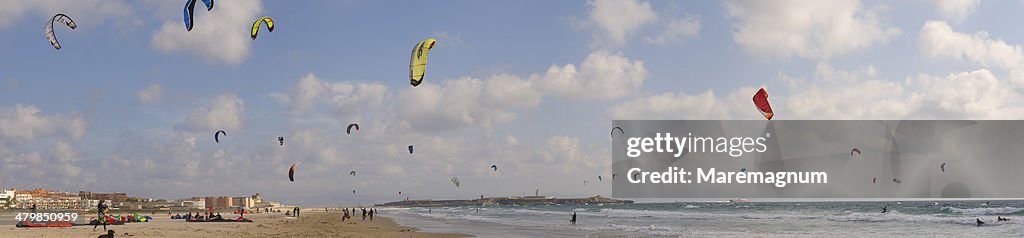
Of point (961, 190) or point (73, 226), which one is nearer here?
point (73, 226)

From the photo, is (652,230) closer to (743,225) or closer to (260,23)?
(743,225)

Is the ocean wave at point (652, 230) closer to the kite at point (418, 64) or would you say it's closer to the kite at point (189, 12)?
the kite at point (418, 64)

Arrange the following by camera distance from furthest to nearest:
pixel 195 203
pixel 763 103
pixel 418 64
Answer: pixel 195 203, pixel 763 103, pixel 418 64

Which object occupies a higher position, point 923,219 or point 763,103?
point 763,103

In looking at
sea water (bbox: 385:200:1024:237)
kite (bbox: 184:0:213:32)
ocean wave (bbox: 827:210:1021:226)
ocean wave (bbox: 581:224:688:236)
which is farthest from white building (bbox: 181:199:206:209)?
kite (bbox: 184:0:213:32)

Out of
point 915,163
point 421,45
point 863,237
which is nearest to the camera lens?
point 421,45

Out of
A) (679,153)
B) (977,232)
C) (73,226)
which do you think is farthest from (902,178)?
(73,226)

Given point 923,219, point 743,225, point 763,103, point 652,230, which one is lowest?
point 923,219

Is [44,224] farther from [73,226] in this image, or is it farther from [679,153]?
[679,153]

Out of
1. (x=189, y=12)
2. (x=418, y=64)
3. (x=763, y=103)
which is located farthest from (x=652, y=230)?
(x=189, y=12)

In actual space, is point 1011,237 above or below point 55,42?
below

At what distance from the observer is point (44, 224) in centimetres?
2452

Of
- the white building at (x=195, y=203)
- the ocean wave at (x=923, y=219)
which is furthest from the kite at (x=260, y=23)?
the white building at (x=195, y=203)

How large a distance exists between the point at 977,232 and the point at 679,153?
649 inches
